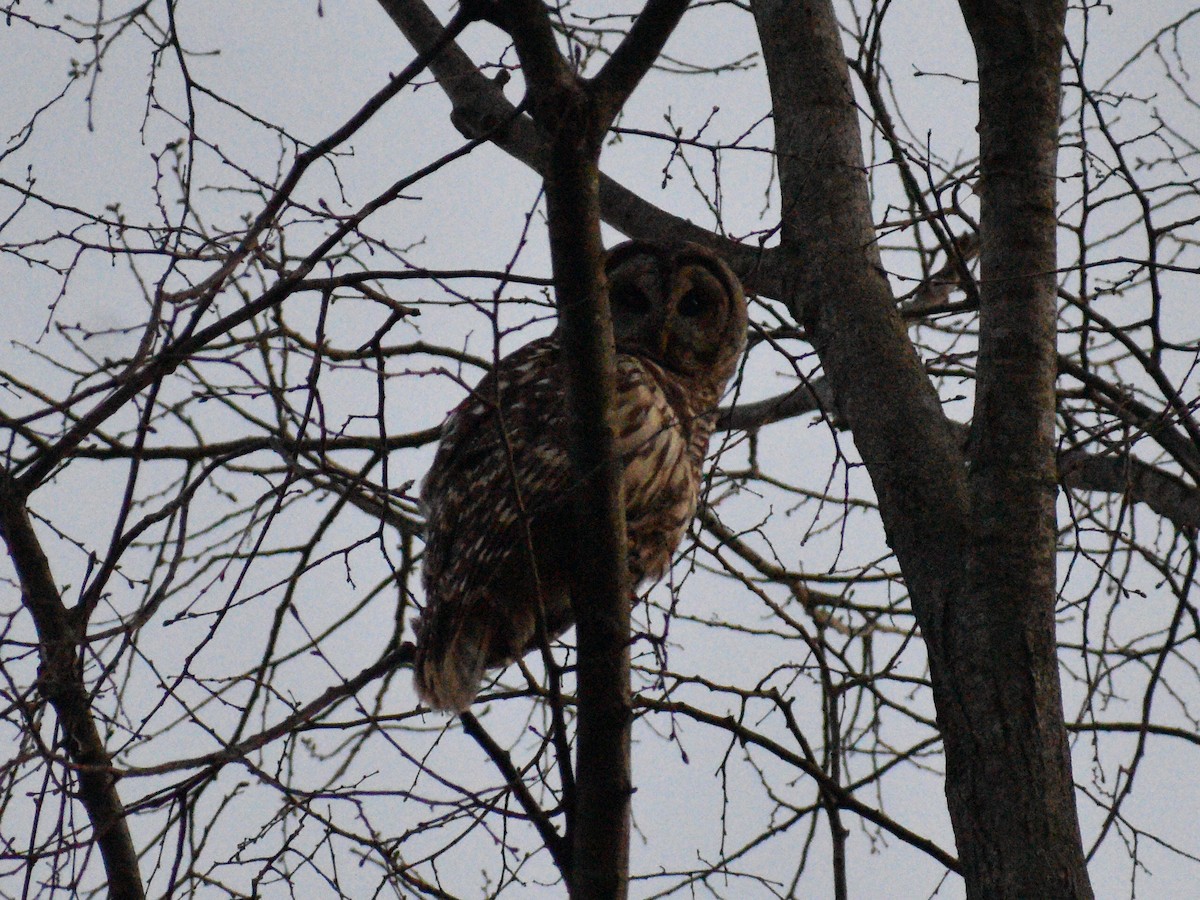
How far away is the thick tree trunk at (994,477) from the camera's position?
2.57m

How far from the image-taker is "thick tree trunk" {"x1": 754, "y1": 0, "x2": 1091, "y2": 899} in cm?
257

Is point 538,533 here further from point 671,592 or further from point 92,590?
point 92,590

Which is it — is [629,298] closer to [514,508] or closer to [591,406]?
[514,508]

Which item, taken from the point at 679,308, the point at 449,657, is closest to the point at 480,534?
the point at 449,657

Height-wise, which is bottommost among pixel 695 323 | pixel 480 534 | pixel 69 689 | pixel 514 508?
pixel 69 689

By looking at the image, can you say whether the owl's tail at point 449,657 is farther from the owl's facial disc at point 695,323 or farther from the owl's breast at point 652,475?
the owl's facial disc at point 695,323

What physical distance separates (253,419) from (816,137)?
7.25ft

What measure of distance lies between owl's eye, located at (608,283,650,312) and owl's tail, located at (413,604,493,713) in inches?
67.2

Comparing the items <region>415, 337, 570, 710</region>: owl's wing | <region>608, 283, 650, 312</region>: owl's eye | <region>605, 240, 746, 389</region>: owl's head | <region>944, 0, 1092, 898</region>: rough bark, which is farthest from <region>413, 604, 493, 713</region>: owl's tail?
<region>608, 283, 650, 312</region>: owl's eye

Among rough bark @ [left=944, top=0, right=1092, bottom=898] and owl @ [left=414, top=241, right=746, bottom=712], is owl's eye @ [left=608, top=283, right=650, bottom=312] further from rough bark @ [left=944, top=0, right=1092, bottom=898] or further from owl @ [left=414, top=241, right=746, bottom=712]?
rough bark @ [left=944, top=0, right=1092, bottom=898]

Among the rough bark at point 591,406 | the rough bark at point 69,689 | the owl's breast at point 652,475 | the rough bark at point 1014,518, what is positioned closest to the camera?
the rough bark at point 591,406

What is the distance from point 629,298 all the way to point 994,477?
2371mm

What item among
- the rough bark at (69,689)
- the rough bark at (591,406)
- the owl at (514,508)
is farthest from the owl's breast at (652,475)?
the rough bark at (69,689)

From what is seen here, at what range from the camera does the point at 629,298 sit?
5016 millimetres
